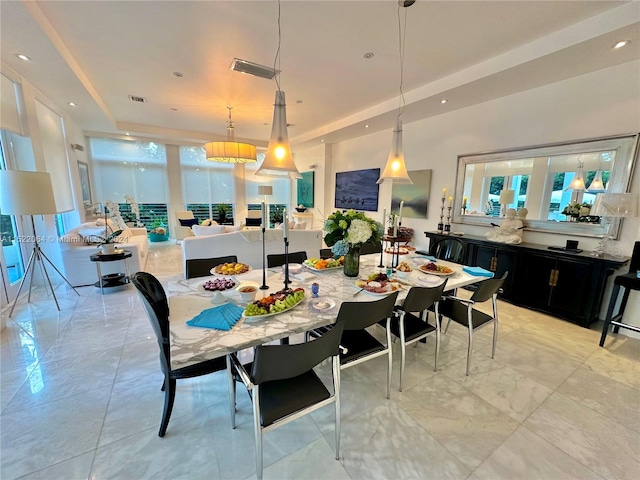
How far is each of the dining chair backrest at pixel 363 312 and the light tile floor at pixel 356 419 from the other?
2.25ft

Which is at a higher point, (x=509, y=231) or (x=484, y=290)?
(x=509, y=231)

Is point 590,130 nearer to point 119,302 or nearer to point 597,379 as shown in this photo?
point 597,379

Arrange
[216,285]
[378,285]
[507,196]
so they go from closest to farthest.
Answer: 1. [216,285]
2. [378,285]
3. [507,196]

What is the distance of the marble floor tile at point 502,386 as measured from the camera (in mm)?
1850

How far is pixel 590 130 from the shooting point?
295 centimetres

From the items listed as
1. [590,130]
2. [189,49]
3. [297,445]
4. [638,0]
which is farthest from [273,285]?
[590,130]

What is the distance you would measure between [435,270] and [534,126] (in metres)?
2.63

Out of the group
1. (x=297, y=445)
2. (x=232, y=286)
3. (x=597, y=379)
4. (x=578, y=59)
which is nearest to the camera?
(x=297, y=445)

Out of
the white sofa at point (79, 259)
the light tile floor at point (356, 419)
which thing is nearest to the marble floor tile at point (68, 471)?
the light tile floor at point (356, 419)

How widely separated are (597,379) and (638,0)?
303 cm

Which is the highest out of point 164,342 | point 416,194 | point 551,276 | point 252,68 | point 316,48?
point 316,48

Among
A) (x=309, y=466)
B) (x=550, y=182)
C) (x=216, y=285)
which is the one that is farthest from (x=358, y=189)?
(x=309, y=466)

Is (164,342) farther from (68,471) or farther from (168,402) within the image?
(68,471)

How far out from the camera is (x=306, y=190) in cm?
817
